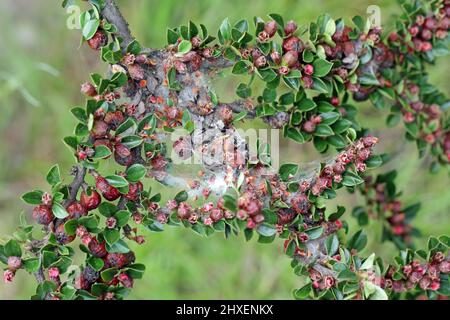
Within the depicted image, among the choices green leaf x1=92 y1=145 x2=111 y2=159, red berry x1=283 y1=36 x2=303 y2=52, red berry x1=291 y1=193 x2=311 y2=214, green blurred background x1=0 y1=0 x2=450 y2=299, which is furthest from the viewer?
green blurred background x1=0 y1=0 x2=450 y2=299

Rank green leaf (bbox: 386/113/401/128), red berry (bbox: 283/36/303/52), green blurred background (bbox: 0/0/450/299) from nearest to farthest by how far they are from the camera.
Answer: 1. red berry (bbox: 283/36/303/52)
2. green leaf (bbox: 386/113/401/128)
3. green blurred background (bbox: 0/0/450/299)

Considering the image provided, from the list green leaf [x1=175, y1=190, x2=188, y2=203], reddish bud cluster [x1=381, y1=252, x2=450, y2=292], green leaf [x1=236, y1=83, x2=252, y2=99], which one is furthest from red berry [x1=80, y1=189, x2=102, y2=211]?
reddish bud cluster [x1=381, y1=252, x2=450, y2=292]

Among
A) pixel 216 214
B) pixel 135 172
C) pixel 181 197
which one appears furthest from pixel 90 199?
pixel 216 214

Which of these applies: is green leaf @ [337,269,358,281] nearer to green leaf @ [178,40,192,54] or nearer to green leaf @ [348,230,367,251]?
green leaf @ [348,230,367,251]

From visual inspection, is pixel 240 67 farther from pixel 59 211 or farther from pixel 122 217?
Answer: pixel 59 211

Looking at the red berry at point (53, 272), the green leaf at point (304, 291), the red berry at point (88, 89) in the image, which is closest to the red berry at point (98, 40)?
the red berry at point (88, 89)

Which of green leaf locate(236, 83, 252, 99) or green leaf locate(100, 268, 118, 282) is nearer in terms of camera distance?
green leaf locate(100, 268, 118, 282)
